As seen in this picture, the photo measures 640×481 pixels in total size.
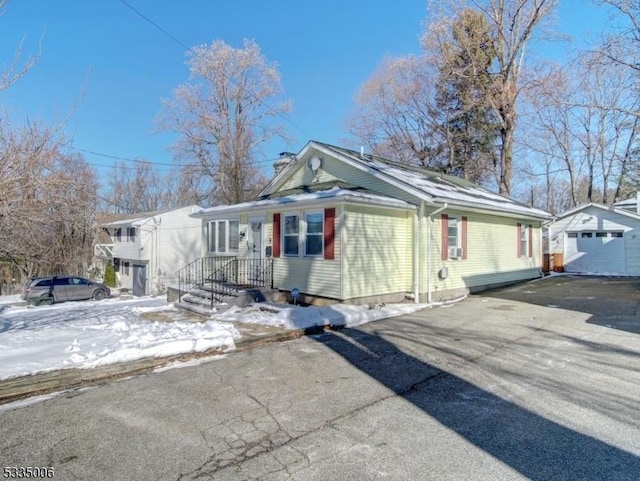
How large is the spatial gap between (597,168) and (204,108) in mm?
29888

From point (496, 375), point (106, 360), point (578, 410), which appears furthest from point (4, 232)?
point (578, 410)

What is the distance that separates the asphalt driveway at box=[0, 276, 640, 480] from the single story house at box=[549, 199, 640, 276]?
48.3 feet

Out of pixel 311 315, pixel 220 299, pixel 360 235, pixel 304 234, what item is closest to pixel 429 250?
pixel 360 235

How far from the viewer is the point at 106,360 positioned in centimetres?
570

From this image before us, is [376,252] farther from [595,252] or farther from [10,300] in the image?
[10,300]

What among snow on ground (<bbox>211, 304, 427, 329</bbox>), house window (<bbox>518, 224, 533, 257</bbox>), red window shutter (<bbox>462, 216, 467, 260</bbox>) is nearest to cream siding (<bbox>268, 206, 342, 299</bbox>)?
snow on ground (<bbox>211, 304, 427, 329</bbox>)

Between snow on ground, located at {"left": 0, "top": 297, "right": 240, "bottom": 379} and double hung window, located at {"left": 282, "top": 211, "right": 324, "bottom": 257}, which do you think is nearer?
snow on ground, located at {"left": 0, "top": 297, "right": 240, "bottom": 379}

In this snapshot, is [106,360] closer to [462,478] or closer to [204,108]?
[462,478]

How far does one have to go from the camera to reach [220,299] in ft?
35.0

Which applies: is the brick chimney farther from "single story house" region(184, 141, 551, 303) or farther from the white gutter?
the white gutter

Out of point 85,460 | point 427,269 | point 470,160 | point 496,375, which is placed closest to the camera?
point 85,460

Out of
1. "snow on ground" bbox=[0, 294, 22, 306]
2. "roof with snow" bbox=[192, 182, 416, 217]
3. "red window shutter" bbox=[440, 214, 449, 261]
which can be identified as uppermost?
"roof with snow" bbox=[192, 182, 416, 217]

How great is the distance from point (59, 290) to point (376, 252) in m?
18.5

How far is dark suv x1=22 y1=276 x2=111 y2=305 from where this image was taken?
65.8ft
